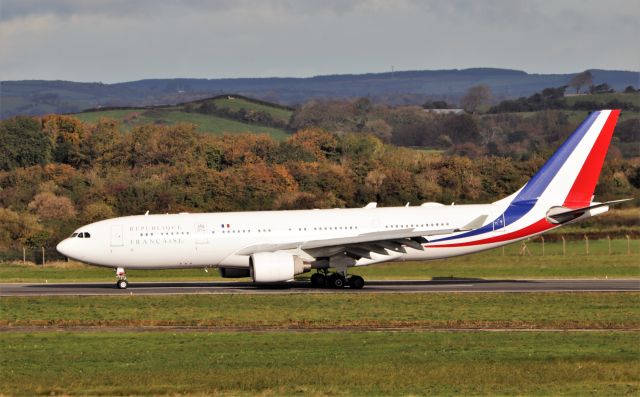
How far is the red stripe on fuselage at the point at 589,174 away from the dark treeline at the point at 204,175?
26.6 metres

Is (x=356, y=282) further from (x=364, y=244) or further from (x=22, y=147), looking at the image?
(x=22, y=147)

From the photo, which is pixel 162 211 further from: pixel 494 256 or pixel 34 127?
pixel 34 127

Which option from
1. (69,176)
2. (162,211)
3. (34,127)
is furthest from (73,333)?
(34,127)

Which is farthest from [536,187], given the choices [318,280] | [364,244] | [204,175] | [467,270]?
[204,175]

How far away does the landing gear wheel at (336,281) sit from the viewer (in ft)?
151

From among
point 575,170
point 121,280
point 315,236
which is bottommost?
point 121,280

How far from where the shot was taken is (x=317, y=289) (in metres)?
46.0

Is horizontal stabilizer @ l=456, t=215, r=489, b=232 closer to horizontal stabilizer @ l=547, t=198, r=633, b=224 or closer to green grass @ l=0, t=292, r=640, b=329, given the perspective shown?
horizontal stabilizer @ l=547, t=198, r=633, b=224

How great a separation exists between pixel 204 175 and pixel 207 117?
93784 mm

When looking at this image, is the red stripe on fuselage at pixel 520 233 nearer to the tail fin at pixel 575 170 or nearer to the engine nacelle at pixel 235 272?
the tail fin at pixel 575 170

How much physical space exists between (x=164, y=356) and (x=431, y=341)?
7.16m

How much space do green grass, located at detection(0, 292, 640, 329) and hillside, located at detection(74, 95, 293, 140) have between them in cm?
11948

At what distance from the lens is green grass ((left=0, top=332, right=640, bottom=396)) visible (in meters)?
23.8

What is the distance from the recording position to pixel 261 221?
46656mm
